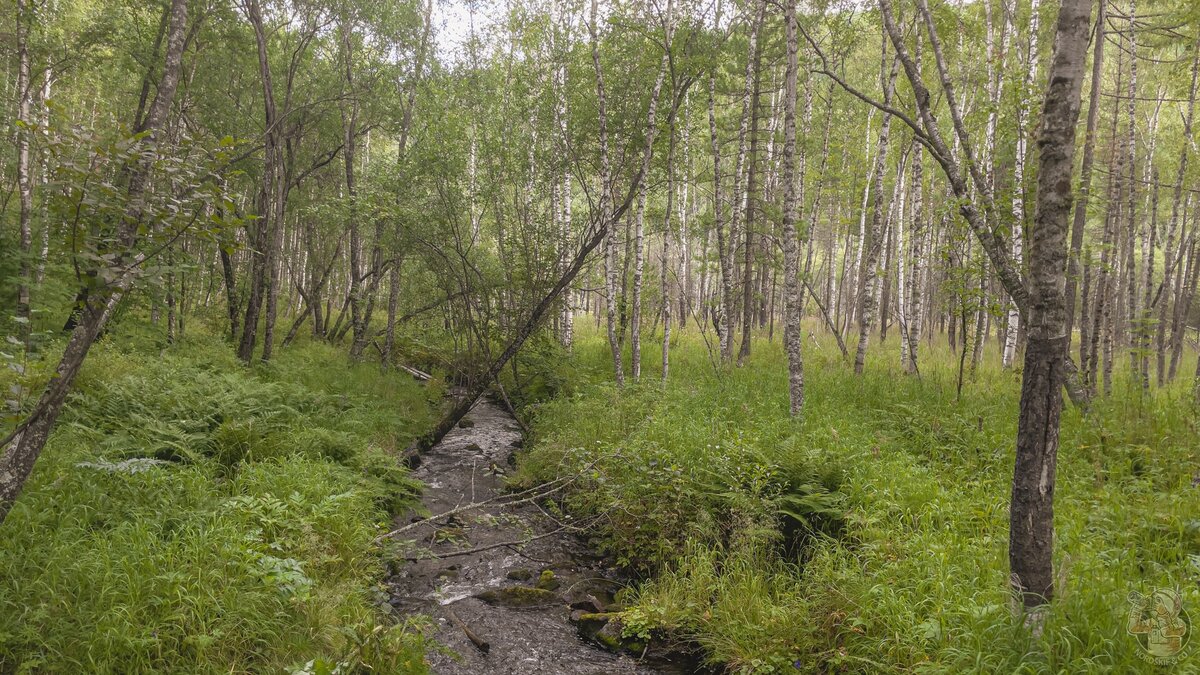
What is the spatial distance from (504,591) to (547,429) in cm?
507

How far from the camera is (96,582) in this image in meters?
4.23

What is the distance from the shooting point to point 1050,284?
127 inches

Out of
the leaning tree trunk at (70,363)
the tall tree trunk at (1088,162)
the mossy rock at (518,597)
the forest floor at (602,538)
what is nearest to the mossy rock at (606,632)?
the forest floor at (602,538)

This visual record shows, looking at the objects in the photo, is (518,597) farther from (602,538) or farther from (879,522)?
(879,522)

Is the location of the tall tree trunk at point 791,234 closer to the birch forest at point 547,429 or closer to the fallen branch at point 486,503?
the birch forest at point 547,429

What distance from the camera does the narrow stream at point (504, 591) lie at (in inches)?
209

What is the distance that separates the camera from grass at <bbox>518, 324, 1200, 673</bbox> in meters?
3.93

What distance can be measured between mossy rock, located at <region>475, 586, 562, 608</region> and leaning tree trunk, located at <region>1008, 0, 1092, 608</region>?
15.7 ft

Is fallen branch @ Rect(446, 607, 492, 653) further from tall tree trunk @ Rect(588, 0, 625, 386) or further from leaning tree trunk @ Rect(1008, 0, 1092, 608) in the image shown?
tall tree trunk @ Rect(588, 0, 625, 386)

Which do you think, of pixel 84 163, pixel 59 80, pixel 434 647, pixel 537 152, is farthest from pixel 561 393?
pixel 59 80

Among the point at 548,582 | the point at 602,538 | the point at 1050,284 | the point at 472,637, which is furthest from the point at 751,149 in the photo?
the point at 472,637

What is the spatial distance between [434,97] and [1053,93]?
45.3ft

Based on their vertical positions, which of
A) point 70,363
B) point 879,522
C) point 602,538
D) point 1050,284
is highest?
point 1050,284

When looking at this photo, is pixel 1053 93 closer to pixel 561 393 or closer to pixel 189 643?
pixel 189 643
